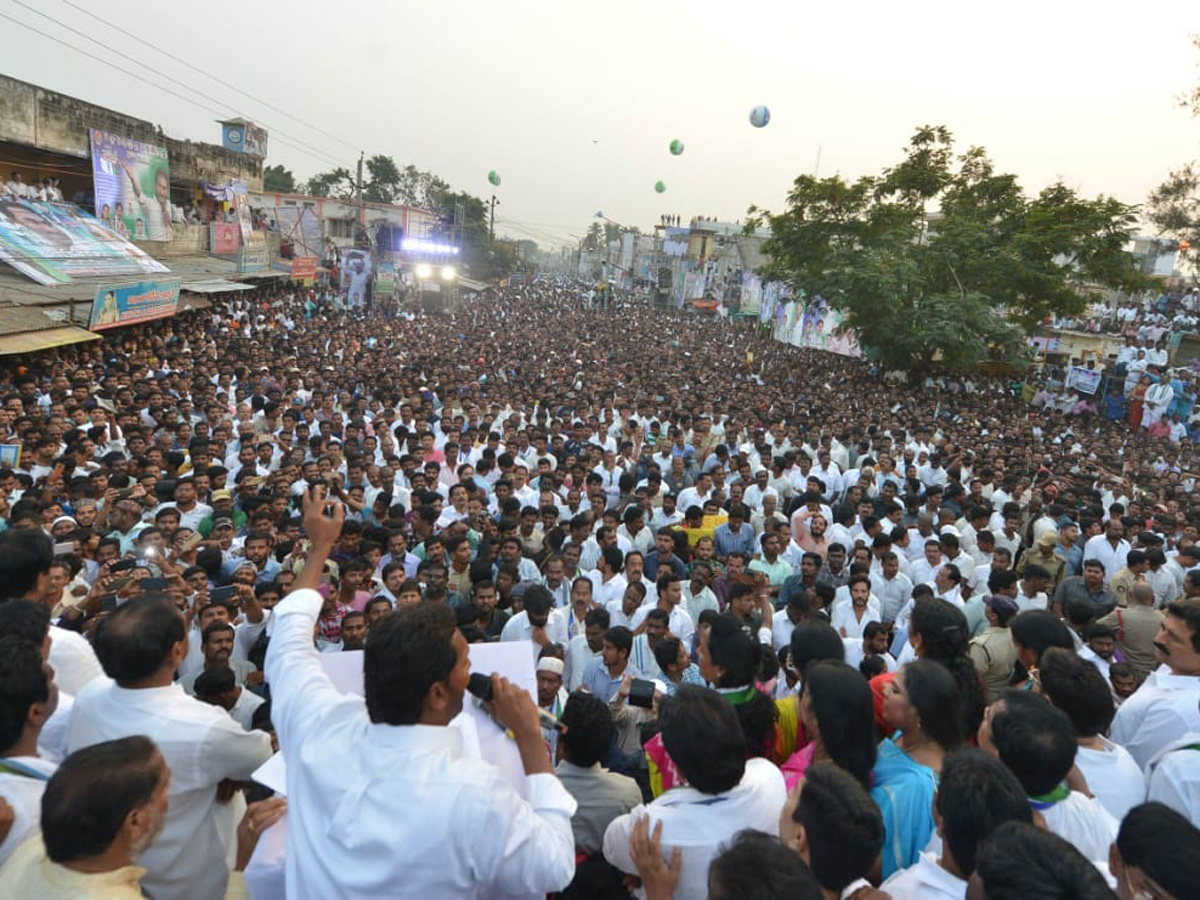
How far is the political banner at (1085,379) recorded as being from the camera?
58.2 ft

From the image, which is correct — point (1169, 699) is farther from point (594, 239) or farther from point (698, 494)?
point (594, 239)

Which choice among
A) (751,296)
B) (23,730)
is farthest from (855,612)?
(751,296)

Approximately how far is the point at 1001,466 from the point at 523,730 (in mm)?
10344

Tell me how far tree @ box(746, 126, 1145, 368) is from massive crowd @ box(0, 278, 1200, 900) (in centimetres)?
715

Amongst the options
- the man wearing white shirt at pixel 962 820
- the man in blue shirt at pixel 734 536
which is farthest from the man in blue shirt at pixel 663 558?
the man wearing white shirt at pixel 962 820

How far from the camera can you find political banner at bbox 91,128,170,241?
1792 centimetres

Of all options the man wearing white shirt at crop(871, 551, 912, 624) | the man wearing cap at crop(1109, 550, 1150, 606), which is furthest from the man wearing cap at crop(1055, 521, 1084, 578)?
the man wearing white shirt at crop(871, 551, 912, 624)

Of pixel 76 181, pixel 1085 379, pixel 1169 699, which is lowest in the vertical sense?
pixel 1169 699

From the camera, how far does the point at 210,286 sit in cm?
1831

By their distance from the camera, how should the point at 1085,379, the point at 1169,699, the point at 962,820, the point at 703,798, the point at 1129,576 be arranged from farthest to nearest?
the point at 1085,379 → the point at 1129,576 → the point at 1169,699 → the point at 703,798 → the point at 962,820

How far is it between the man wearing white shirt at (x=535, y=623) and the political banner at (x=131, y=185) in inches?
734

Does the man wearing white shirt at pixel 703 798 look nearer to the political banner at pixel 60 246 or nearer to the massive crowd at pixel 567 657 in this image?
the massive crowd at pixel 567 657

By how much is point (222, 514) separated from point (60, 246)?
41.8 ft

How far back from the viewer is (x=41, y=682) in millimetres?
1971
